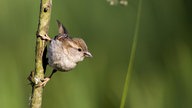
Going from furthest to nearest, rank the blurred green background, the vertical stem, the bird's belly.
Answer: the blurred green background → the bird's belly → the vertical stem

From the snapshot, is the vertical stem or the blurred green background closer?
the vertical stem

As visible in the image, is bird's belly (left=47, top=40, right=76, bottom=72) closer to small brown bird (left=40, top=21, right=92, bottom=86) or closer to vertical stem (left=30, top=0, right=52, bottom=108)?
small brown bird (left=40, top=21, right=92, bottom=86)

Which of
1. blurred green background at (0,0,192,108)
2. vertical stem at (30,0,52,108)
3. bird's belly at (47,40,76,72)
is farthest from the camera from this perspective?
blurred green background at (0,0,192,108)

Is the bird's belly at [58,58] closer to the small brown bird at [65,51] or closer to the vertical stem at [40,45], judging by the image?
the small brown bird at [65,51]

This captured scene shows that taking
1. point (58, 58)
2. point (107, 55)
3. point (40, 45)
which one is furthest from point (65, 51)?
point (40, 45)

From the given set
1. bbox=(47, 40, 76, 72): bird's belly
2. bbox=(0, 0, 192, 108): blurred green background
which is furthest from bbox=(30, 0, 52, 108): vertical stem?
bbox=(0, 0, 192, 108): blurred green background

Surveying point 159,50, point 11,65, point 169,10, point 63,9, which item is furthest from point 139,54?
point 11,65
